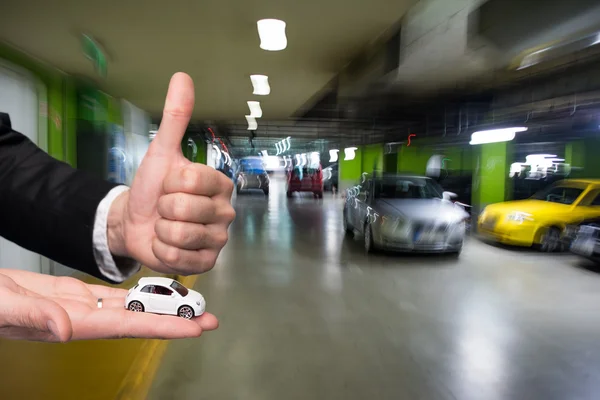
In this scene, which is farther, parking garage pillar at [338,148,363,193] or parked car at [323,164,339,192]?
parked car at [323,164,339,192]

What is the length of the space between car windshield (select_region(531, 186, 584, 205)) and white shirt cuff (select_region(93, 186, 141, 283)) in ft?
6.93

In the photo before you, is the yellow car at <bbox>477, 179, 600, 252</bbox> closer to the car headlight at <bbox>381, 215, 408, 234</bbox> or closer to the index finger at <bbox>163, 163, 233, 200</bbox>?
the car headlight at <bbox>381, 215, 408, 234</bbox>

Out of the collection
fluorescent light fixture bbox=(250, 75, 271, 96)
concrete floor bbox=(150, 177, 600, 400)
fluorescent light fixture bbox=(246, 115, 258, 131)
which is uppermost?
fluorescent light fixture bbox=(250, 75, 271, 96)

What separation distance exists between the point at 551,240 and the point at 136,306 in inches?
97.7

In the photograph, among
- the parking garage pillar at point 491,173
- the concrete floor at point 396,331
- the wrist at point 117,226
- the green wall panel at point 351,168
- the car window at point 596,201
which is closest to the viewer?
the wrist at point 117,226

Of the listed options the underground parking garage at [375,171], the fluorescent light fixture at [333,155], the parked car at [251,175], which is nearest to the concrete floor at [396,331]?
the underground parking garage at [375,171]

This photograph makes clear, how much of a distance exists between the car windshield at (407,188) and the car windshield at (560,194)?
0.55 metres

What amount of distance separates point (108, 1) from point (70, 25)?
16 cm

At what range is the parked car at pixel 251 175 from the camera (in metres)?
5.04

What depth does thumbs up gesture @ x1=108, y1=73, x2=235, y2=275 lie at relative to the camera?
48 centimetres

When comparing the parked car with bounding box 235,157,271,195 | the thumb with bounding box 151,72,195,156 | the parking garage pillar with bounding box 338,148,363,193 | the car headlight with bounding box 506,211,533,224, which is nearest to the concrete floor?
the car headlight with bounding box 506,211,533,224

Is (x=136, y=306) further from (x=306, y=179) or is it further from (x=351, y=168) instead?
(x=306, y=179)

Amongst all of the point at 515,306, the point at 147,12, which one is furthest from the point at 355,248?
the point at 147,12

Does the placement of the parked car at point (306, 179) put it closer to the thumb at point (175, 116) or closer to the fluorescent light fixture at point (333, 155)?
the fluorescent light fixture at point (333, 155)
